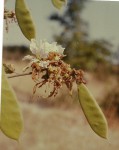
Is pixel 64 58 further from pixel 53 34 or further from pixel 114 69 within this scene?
pixel 114 69

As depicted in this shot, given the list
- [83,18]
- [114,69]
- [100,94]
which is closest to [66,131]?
[100,94]

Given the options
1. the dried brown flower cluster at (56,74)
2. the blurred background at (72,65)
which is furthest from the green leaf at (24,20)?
the dried brown flower cluster at (56,74)

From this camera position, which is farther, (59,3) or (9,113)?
(59,3)

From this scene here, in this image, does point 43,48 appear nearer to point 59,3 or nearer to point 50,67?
point 50,67

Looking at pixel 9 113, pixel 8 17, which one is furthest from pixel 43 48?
pixel 9 113

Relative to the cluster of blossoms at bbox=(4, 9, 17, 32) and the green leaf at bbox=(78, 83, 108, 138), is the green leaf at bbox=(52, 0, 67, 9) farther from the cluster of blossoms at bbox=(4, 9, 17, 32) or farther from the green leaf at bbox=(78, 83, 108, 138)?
the green leaf at bbox=(78, 83, 108, 138)

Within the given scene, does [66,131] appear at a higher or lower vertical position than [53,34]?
lower

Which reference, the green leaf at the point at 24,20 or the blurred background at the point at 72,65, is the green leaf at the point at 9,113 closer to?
the blurred background at the point at 72,65
